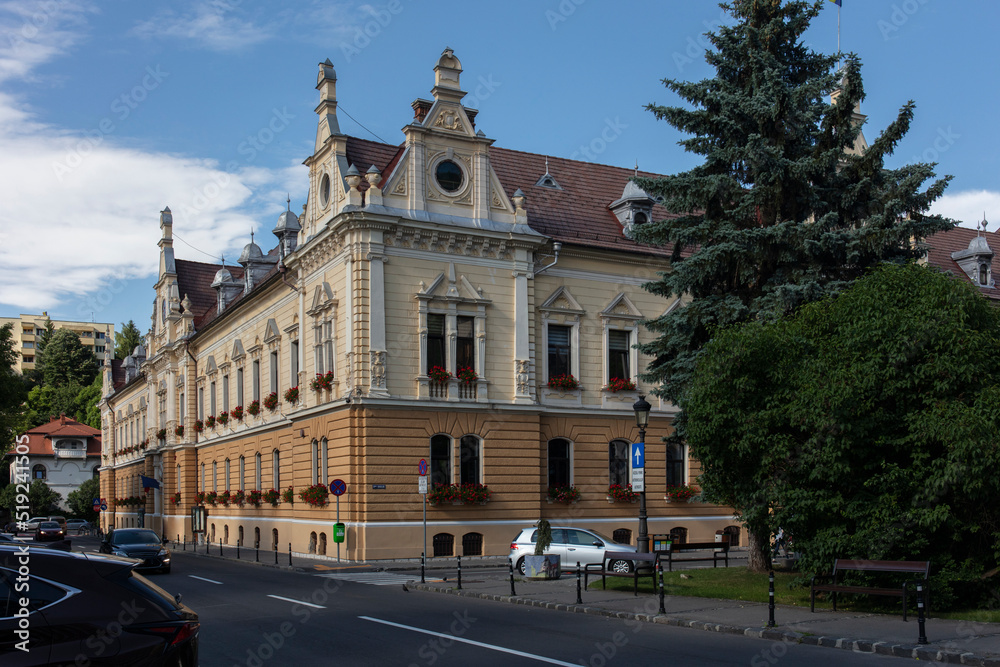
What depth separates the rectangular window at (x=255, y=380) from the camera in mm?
43688

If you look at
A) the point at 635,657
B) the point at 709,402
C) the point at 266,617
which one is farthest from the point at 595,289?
the point at 635,657

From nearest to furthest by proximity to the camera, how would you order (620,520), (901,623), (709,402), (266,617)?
(901,623)
(266,617)
(709,402)
(620,520)

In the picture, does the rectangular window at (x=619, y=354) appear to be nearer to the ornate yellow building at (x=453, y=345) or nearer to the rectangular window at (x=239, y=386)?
the ornate yellow building at (x=453, y=345)

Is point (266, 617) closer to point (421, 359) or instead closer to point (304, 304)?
point (421, 359)

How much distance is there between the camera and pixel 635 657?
1186 cm

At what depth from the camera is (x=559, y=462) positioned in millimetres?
34781

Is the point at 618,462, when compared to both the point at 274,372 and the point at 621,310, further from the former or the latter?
the point at 274,372

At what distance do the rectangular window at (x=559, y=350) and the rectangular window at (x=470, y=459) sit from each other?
4235mm

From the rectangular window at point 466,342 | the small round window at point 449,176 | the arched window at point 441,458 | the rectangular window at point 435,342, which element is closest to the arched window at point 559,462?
the arched window at point 441,458

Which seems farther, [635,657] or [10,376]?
[10,376]

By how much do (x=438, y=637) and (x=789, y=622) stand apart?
5.40m

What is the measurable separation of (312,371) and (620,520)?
12727mm

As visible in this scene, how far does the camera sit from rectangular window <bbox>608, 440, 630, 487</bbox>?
117 feet

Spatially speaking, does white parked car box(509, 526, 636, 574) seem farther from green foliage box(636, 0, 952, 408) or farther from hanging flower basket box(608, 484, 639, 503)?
hanging flower basket box(608, 484, 639, 503)
